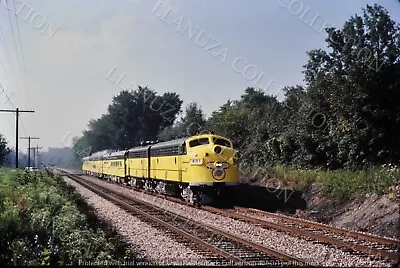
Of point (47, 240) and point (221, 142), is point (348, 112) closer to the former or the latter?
point (221, 142)

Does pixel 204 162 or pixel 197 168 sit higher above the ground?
pixel 204 162

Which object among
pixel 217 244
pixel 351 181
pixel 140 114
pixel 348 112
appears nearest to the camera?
pixel 217 244

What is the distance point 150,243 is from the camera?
12.7 meters

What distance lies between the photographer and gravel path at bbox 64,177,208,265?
409 inches

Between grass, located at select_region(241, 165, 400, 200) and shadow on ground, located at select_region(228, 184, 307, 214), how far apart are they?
68 centimetres

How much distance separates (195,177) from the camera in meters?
21.4

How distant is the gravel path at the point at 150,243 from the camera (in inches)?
409

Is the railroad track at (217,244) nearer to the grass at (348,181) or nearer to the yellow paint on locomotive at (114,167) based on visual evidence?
the grass at (348,181)

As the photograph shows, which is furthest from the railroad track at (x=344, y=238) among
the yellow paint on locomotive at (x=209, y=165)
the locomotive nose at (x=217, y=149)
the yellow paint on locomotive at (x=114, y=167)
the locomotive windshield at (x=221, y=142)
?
the yellow paint on locomotive at (x=114, y=167)

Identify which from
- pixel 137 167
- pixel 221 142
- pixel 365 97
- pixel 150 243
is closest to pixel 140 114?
pixel 137 167

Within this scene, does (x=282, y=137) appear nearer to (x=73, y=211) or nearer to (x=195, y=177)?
(x=195, y=177)

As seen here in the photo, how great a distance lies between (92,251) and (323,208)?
12302 mm

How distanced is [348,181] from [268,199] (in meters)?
4.63

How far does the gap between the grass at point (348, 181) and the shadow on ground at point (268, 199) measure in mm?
683
